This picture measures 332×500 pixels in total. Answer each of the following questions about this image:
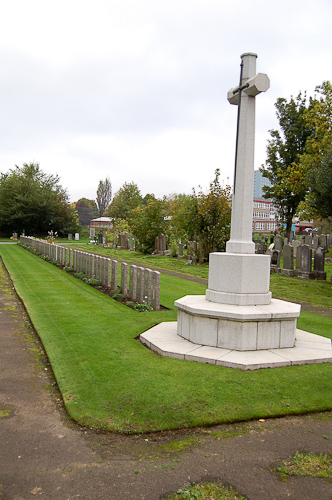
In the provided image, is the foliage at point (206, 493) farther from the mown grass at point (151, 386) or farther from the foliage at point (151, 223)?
the foliage at point (151, 223)

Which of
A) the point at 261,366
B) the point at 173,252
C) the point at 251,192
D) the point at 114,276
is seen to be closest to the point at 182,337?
the point at 261,366

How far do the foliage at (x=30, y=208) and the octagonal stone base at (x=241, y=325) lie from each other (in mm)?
44308

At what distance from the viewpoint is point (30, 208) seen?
4684cm

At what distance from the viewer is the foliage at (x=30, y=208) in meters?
46.4

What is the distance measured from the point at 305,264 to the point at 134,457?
47.7 ft

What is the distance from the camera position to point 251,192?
612 centimetres

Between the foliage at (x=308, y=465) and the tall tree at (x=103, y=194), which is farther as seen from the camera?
the tall tree at (x=103, y=194)

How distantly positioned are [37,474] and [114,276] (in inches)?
343

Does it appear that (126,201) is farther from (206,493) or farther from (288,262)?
(206,493)

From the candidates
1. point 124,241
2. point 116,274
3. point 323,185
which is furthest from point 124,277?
point 124,241

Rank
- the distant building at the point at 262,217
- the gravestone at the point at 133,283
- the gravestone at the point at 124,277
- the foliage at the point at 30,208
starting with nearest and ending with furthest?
the gravestone at the point at 133,283 → the gravestone at the point at 124,277 → the foliage at the point at 30,208 → the distant building at the point at 262,217

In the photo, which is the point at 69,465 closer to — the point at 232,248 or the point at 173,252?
the point at 232,248

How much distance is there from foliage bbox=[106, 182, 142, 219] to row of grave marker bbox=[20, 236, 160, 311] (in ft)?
135

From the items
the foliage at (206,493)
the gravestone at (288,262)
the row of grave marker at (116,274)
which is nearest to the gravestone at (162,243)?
the row of grave marker at (116,274)
